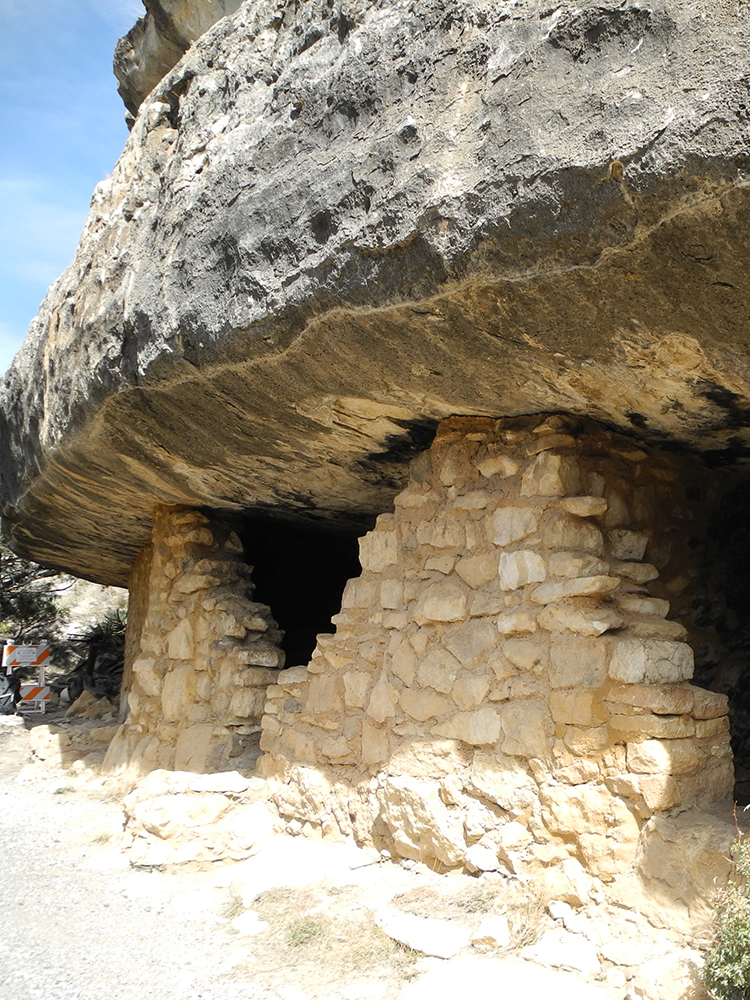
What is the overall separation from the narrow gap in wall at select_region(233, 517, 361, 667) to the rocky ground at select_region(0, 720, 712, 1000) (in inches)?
111

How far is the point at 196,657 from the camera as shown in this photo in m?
4.84

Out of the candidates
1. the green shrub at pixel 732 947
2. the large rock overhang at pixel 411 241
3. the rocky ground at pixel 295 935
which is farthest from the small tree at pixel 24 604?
the green shrub at pixel 732 947

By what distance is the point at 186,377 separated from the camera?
3453 mm

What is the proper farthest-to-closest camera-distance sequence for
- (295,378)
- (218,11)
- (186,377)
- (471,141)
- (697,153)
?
(218,11)
(186,377)
(295,378)
(471,141)
(697,153)

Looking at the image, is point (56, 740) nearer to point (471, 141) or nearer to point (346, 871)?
point (346, 871)

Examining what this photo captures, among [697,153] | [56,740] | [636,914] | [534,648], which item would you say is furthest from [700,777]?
[56,740]

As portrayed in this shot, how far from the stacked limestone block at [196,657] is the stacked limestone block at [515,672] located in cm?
83

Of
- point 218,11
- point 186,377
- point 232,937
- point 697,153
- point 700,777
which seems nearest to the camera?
point 697,153

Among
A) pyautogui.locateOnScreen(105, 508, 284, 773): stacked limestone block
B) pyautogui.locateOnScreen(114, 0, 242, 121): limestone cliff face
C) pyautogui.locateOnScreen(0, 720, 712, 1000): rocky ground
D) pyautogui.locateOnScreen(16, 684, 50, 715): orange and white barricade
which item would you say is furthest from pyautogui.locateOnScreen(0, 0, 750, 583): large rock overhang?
pyautogui.locateOnScreen(16, 684, 50, 715): orange and white barricade

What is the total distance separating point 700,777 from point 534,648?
64 cm

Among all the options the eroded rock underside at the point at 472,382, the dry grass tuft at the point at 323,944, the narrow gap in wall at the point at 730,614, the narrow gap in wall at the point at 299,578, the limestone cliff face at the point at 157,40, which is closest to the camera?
the eroded rock underside at the point at 472,382

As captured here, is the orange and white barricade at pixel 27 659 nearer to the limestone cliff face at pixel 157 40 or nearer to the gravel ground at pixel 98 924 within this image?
the gravel ground at pixel 98 924

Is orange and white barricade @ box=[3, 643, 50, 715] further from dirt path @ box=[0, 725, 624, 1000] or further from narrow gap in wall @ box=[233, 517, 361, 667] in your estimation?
dirt path @ box=[0, 725, 624, 1000]

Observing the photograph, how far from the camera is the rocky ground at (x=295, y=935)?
2.32 meters
